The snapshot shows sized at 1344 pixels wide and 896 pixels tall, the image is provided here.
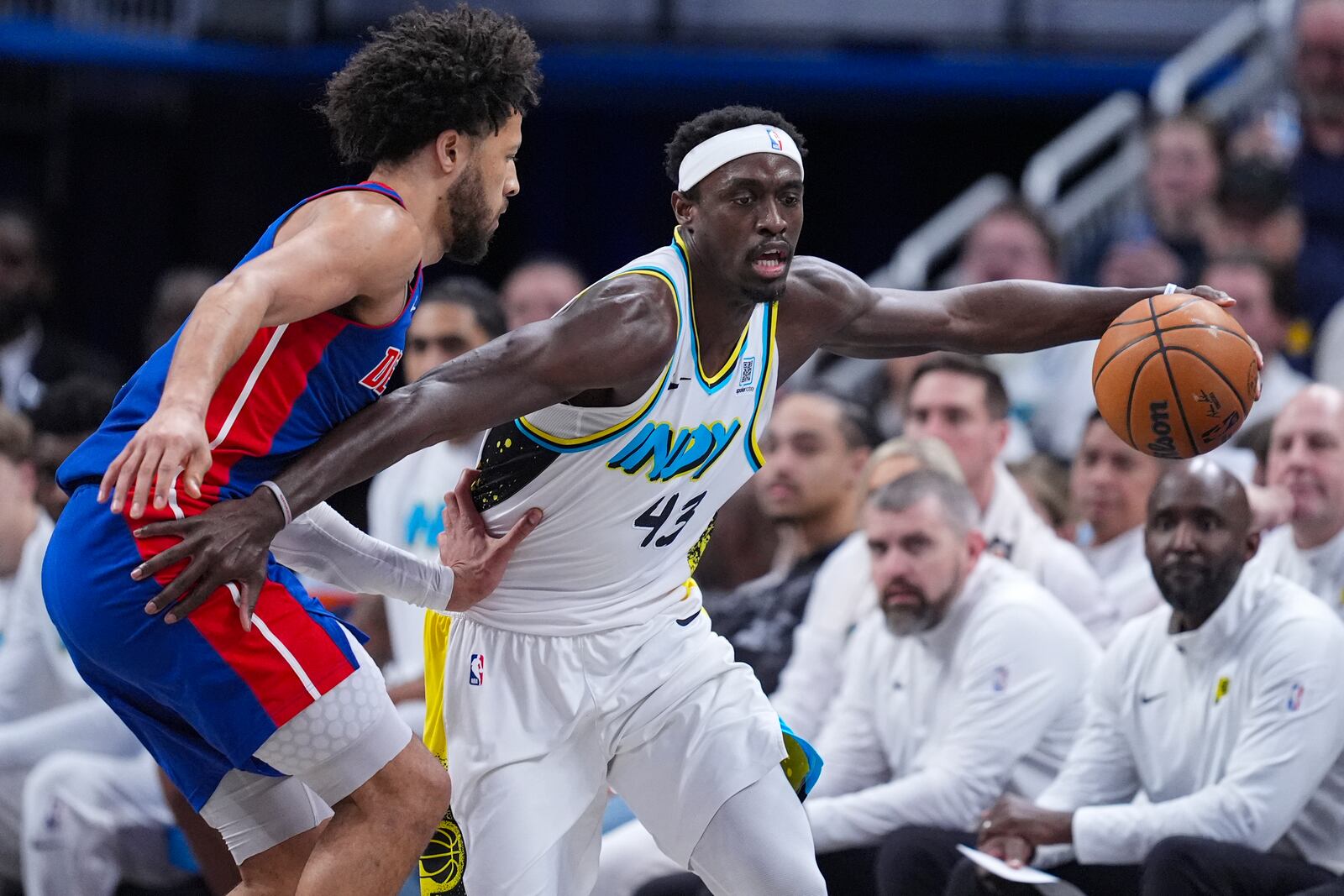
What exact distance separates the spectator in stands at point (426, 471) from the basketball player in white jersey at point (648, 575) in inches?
89.3

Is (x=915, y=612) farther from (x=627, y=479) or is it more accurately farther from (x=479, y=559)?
(x=479, y=559)

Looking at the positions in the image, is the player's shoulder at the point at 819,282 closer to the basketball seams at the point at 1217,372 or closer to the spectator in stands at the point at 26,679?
the basketball seams at the point at 1217,372

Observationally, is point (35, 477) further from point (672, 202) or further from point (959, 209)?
point (959, 209)

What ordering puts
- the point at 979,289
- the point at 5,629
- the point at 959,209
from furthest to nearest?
the point at 959,209 → the point at 5,629 → the point at 979,289

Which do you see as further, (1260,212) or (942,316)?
(1260,212)

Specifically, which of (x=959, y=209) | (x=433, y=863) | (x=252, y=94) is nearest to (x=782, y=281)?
(x=433, y=863)

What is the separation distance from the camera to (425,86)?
4.09m

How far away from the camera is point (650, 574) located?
4.59 meters

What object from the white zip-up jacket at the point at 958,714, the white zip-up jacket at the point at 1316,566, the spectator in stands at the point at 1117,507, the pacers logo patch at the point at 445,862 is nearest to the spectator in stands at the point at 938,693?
the white zip-up jacket at the point at 958,714

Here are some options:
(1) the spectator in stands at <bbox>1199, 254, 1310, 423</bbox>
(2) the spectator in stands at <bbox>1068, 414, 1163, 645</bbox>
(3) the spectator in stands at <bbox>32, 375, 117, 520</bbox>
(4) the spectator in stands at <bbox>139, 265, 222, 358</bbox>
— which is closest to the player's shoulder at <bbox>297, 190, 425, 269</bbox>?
(2) the spectator in stands at <bbox>1068, 414, 1163, 645</bbox>

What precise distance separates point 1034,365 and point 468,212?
5.18 metres

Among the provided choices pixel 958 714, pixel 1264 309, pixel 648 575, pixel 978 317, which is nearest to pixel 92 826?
pixel 648 575

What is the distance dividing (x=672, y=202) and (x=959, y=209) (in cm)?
622

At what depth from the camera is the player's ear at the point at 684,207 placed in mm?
4512
